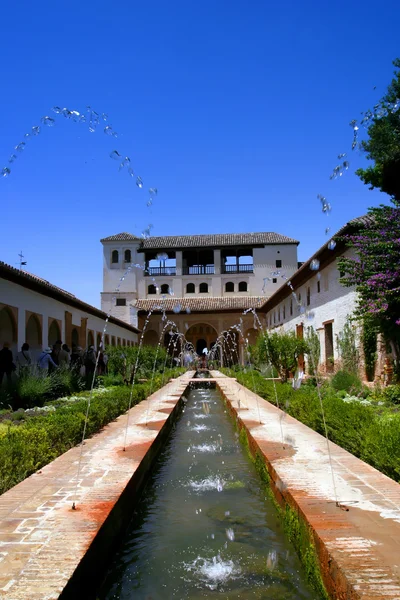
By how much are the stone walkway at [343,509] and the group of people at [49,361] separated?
288 inches

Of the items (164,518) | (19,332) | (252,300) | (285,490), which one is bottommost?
(164,518)

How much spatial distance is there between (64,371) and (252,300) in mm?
27266

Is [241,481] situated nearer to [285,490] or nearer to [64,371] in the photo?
[285,490]

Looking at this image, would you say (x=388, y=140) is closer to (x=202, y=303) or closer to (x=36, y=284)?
(x=36, y=284)

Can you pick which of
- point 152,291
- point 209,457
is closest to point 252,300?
point 152,291

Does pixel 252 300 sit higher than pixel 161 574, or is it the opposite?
pixel 252 300

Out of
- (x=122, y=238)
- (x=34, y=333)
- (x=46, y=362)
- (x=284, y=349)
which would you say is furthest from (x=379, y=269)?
(x=122, y=238)

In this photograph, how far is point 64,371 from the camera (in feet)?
45.1

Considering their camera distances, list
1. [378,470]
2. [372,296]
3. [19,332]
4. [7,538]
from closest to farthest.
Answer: [7,538] → [378,470] → [372,296] → [19,332]

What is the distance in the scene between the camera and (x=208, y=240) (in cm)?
4222

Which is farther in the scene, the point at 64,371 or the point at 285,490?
the point at 64,371

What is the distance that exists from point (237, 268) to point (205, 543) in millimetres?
38506

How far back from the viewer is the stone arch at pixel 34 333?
52.0 feet

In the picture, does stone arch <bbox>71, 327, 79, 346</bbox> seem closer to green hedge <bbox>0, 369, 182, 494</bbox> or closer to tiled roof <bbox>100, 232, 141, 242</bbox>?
green hedge <bbox>0, 369, 182, 494</bbox>
